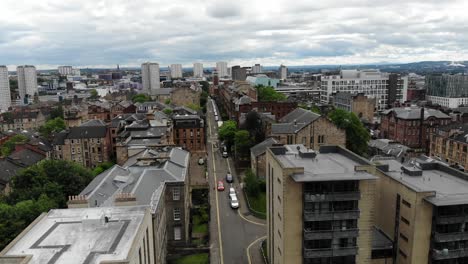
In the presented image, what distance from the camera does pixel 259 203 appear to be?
212 feet

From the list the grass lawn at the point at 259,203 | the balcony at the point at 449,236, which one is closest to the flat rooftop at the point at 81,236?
the balcony at the point at 449,236

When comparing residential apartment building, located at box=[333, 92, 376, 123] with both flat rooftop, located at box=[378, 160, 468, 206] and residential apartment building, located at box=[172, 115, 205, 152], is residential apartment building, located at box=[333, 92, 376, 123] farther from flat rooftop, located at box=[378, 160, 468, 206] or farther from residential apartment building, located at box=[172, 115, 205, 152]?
flat rooftop, located at box=[378, 160, 468, 206]

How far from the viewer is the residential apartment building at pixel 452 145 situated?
83938mm

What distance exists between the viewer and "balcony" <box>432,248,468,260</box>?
120 feet

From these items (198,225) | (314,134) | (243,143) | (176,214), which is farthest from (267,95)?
(176,214)

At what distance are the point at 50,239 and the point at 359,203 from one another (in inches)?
1098

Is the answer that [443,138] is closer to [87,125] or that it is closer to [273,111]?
[273,111]

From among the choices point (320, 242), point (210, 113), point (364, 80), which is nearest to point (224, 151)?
point (320, 242)

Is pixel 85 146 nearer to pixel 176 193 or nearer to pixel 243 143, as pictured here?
pixel 243 143

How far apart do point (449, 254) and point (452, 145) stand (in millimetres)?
59894

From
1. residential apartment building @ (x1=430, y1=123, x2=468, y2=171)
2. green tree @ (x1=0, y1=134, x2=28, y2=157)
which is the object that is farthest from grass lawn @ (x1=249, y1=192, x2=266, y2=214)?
green tree @ (x1=0, y1=134, x2=28, y2=157)

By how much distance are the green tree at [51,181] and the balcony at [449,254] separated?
165ft

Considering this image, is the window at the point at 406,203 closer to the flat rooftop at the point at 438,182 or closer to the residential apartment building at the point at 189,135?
the flat rooftop at the point at 438,182

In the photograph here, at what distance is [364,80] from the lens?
188250mm
